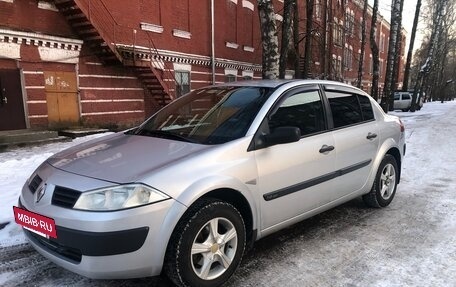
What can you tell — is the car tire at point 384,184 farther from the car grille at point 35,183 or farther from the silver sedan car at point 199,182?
the car grille at point 35,183

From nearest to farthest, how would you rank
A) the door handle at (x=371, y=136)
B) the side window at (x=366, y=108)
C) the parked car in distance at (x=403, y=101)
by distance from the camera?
the door handle at (x=371, y=136), the side window at (x=366, y=108), the parked car in distance at (x=403, y=101)

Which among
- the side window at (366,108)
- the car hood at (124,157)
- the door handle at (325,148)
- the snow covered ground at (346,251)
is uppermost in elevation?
the side window at (366,108)

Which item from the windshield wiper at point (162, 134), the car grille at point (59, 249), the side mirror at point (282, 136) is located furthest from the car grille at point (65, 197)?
the side mirror at point (282, 136)

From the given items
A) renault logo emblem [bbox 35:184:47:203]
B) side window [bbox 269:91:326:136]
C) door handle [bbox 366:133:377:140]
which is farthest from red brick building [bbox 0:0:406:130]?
door handle [bbox 366:133:377:140]

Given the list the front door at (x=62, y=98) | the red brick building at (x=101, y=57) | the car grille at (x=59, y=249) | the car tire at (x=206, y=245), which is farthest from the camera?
the front door at (x=62, y=98)

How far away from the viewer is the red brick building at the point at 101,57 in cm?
1162

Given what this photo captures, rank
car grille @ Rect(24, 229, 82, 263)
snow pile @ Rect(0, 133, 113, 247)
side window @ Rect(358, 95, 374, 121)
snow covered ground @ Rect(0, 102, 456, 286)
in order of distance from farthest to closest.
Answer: side window @ Rect(358, 95, 374, 121), snow pile @ Rect(0, 133, 113, 247), snow covered ground @ Rect(0, 102, 456, 286), car grille @ Rect(24, 229, 82, 263)

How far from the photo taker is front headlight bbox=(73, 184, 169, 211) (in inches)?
111

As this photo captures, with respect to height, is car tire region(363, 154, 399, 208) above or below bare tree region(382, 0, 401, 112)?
below

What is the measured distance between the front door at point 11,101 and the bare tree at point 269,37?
23.2ft

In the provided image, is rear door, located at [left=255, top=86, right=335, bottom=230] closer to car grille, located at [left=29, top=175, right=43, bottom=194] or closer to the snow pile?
car grille, located at [left=29, top=175, right=43, bottom=194]

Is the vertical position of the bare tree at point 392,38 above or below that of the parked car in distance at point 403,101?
above

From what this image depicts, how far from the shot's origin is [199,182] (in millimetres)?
3092

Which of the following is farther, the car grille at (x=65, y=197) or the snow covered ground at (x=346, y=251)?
the snow covered ground at (x=346, y=251)
